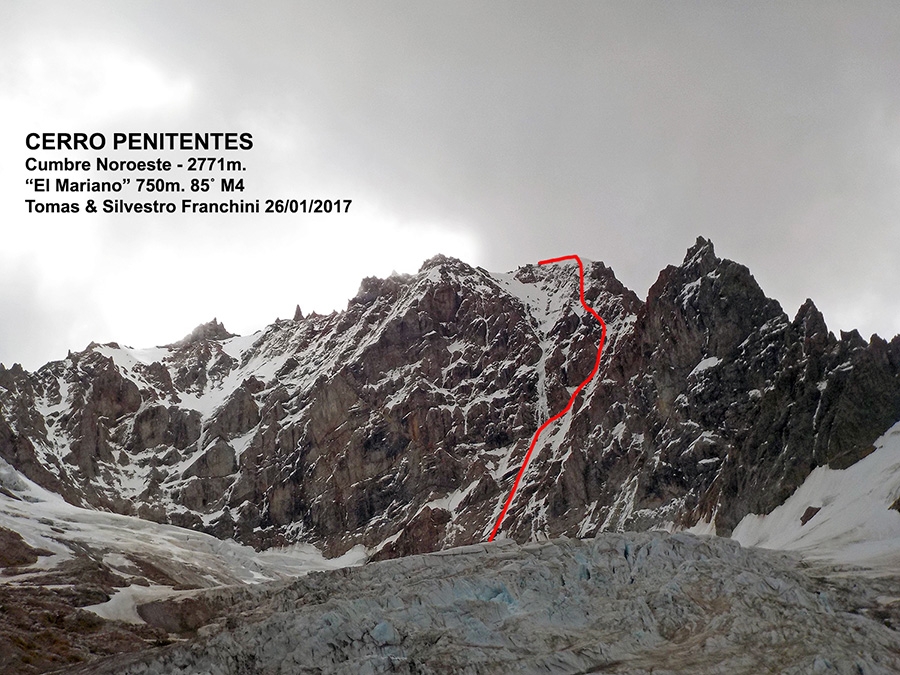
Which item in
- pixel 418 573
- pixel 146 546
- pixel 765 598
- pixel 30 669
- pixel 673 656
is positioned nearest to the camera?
pixel 673 656

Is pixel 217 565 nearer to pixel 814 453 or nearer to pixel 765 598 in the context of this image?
pixel 814 453

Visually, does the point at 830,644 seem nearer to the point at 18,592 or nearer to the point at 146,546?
the point at 18,592

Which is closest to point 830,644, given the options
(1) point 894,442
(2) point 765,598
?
(2) point 765,598


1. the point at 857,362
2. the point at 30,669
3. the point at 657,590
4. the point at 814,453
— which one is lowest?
the point at 30,669

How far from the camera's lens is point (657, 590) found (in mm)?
77500

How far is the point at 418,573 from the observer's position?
81500mm

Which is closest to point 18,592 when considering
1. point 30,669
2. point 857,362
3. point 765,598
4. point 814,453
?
point 30,669

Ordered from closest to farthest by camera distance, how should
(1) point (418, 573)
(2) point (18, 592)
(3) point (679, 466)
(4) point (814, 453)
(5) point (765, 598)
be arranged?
1. (5) point (765, 598)
2. (1) point (418, 573)
3. (2) point (18, 592)
4. (4) point (814, 453)
5. (3) point (679, 466)

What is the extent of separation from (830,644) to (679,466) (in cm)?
11516

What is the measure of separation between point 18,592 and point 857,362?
128 metres

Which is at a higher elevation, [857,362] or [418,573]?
[857,362]

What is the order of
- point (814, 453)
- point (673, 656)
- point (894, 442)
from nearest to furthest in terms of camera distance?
point (673, 656)
point (894, 442)
point (814, 453)

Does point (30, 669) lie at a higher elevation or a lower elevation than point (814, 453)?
lower

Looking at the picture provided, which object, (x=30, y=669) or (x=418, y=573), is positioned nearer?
(x=418, y=573)
